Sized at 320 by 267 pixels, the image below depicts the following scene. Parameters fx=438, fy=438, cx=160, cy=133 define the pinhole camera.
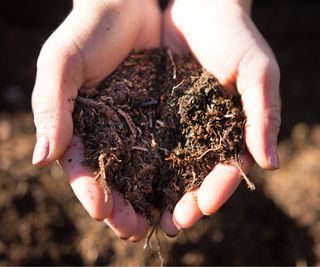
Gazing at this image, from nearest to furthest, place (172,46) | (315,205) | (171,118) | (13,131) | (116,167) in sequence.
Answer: (116,167) → (171,118) → (172,46) → (315,205) → (13,131)

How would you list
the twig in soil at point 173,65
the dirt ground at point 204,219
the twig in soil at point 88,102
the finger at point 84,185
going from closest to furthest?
1. the finger at point 84,185
2. the twig in soil at point 88,102
3. the twig in soil at point 173,65
4. the dirt ground at point 204,219

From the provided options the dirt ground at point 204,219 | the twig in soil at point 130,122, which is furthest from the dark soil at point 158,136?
the dirt ground at point 204,219

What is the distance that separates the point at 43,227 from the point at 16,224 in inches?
7.6

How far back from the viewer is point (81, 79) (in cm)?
215

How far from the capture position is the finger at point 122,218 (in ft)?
6.23

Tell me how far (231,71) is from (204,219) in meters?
1.36

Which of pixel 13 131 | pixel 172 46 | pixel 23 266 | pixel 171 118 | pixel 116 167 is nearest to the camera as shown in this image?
pixel 116 167

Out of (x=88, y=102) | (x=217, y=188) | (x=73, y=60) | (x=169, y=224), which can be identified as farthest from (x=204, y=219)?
(x=73, y=60)

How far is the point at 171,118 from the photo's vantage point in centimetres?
215

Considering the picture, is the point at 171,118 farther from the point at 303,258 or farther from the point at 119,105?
the point at 303,258

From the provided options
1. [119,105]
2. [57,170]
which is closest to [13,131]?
[57,170]

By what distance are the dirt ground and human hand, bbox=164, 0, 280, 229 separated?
1.24 metres

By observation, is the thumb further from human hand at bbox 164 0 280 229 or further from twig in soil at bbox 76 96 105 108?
human hand at bbox 164 0 280 229

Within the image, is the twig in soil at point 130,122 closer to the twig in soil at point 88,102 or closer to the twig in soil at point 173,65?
the twig in soil at point 88,102
